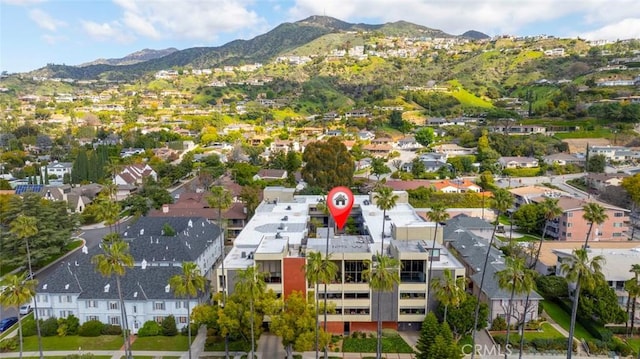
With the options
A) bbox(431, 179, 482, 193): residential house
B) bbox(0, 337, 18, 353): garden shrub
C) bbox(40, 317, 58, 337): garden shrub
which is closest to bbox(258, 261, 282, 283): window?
bbox(40, 317, 58, 337): garden shrub

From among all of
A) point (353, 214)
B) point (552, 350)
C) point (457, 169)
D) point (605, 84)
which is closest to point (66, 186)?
point (353, 214)

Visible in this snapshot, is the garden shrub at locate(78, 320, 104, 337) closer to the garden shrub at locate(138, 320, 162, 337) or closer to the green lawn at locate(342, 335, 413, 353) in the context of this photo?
the garden shrub at locate(138, 320, 162, 337)

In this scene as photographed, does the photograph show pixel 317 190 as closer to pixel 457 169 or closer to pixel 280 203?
pixel 280 203

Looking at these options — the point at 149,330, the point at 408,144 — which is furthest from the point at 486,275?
the point at 408,144

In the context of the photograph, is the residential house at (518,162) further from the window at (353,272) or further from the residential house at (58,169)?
the residential house at (58,169)

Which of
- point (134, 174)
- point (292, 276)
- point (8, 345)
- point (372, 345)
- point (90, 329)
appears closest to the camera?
point (8, 345)

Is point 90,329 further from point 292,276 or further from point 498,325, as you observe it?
point 498,325
